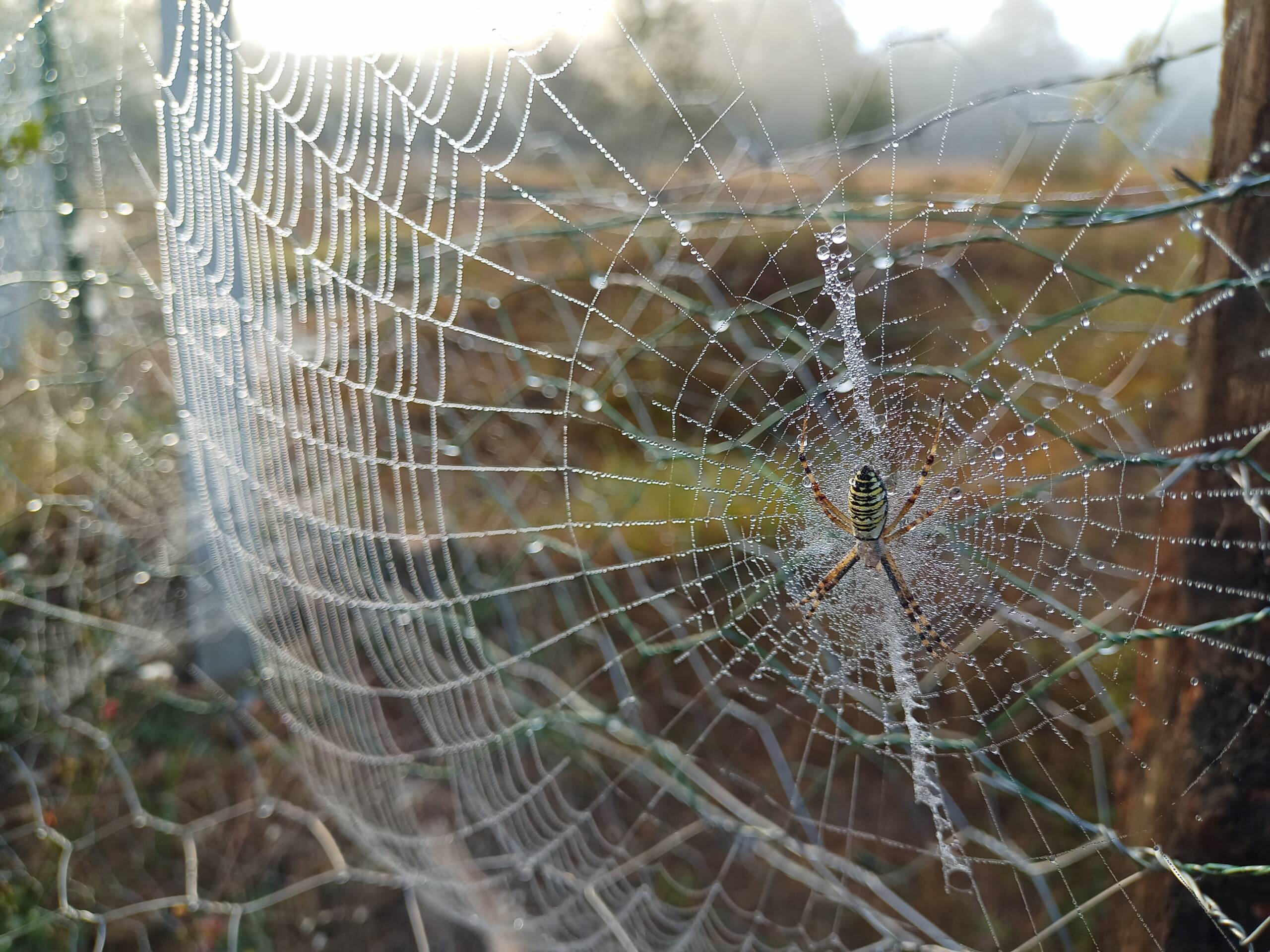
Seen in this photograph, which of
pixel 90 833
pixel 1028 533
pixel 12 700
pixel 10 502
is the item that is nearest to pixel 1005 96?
pixel 1028 533

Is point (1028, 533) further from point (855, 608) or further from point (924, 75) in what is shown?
point (924, 75)

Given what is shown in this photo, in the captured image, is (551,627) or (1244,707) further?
(551,627)

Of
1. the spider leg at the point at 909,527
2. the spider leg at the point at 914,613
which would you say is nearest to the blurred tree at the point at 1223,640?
the spider leg at the point at 914,613

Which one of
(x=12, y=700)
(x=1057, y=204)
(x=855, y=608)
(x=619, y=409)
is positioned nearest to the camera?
(x=1057, y=204)

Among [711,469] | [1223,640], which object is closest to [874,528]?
[1223,640]

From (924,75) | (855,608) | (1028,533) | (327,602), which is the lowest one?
(327,602)

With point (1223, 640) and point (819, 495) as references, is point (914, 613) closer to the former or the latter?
point (819, 495)

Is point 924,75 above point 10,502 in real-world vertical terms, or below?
above

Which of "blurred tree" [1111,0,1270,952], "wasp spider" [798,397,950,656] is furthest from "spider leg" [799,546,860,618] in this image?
"blurred tree" [1111,0,1270,952]
